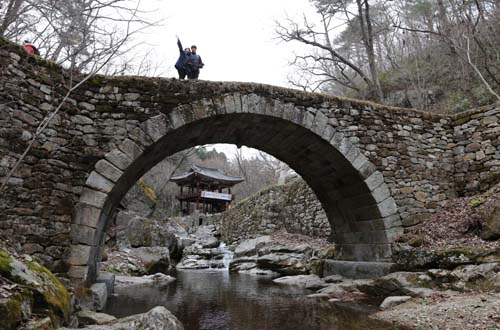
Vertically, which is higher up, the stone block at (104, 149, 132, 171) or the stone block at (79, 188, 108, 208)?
the stone block at (104, 149, 132, 171)

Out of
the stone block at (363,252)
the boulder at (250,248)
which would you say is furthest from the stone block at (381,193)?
the boulder at (250,248)

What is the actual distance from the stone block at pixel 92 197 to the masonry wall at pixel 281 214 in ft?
27.8

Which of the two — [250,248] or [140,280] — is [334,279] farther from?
[250,248]

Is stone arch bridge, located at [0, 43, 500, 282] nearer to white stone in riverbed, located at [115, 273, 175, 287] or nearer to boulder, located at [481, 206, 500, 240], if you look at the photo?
boulder, located at [481, 206, 500, 240]

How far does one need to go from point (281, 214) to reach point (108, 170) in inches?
422

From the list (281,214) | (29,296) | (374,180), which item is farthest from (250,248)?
(29,296)

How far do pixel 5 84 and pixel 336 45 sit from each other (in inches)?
717

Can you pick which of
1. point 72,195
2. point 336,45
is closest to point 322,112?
point 72,195

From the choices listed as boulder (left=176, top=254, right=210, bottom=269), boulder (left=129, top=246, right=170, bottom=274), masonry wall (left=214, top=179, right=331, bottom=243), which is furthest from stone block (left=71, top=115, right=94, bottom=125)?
boulder (left=176, top=254, right=210, bottom=269)

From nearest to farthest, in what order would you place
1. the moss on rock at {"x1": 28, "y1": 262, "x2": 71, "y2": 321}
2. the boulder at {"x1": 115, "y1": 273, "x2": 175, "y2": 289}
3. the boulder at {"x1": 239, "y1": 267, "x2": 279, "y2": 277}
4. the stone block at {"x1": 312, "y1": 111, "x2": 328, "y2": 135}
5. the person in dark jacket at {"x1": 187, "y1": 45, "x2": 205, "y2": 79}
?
the moss on rock at {"x1": 28, "y1": 262, "x2": 71, "y2": 321} → the stone block at {"x1": 312, "y1": 111, "x2": 328, "y2": 135} → the person in dark jacket at {"x1": 187, "y1": 45, "x2": 205, "y2": 79} → the boulder at {"x1": 115, "y1": 273, "x2": 175, "y2": 289} → the boulder at {"x1": 239, "y1": 267, "x2": 279, "y2": 277}

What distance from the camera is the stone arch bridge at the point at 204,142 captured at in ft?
15.0

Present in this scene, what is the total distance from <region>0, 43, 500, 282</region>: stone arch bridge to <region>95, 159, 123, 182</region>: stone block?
0.6 inches

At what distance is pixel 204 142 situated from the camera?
A: 7066 millimetres

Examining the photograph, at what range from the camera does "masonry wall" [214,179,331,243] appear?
12.7 metres
